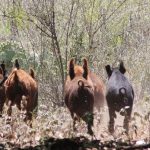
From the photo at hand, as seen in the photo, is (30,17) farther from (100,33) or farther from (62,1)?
(100,33)

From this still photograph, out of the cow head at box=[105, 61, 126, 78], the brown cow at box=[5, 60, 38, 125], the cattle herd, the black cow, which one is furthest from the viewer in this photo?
the cow head at box=[105, 61, 126, 78]

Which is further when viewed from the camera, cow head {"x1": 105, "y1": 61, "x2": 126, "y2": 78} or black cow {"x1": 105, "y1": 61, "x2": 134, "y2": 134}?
cow head {"x1": 105, "y1": 61, "x2": 126, "y2": 78}

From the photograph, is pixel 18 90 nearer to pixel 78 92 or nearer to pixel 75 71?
pixel 75 71

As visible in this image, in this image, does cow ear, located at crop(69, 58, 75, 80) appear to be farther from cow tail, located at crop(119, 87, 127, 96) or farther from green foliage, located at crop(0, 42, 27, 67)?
green foliage, located at crop(0, 42, 27, 67)

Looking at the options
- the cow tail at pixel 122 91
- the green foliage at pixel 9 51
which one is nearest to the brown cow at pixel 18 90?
the cow tail at pixel 122 91

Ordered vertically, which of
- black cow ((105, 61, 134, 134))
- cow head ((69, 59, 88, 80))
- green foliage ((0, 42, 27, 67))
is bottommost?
black cow ((105, 61, 134, 134))

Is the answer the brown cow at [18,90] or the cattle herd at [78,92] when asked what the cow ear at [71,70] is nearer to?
the cattle herd at [78,92]

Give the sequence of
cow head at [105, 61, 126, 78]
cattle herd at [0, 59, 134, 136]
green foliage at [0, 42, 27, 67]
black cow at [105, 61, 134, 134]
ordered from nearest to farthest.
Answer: cattle herd at [0, 59, 134, 136], black cow at [105, 61, 134, 134], cow head at [105, 61, 126, 78], green foliage at [0, 42, 27, 67]

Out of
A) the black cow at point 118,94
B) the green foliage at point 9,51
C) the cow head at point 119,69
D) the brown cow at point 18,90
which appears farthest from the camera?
the green foliage at point 9,51

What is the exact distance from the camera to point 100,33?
51.8 feet

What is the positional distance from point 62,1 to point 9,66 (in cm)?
415

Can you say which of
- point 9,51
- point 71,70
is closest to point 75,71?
point 71,70

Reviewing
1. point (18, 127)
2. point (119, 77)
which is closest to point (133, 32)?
point (119, 77)

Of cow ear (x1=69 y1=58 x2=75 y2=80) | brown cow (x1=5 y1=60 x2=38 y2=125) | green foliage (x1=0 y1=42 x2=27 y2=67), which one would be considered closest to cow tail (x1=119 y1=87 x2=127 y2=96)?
cow ear (x1=69 y1=58 x2=75 y2=80)
